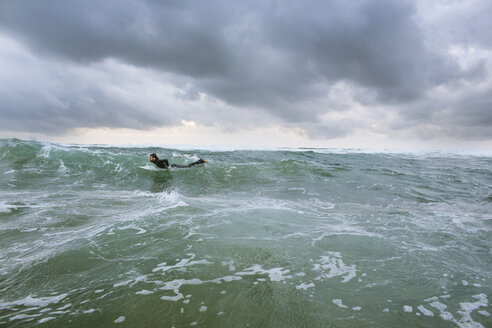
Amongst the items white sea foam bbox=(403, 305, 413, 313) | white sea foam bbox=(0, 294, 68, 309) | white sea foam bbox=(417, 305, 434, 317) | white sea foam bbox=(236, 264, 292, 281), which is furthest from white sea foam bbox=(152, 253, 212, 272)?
white sea foam bbox=(417, 305, 434, 317)

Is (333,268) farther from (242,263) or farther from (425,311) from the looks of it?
(242,263)

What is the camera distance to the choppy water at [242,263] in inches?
84.9

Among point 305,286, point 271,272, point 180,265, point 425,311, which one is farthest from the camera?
point 180,265

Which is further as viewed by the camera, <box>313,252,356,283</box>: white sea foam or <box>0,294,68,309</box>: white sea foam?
<box>313,252,356,283</box>: white sea foam

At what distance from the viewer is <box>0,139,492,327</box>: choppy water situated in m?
2.16

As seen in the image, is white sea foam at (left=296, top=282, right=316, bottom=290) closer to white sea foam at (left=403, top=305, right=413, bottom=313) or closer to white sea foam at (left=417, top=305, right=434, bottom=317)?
white sea foam at (left=403, top=305, right=413, bottom=313)

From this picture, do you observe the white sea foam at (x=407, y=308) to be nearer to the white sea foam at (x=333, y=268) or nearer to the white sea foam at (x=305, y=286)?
the white sea foam at (x=333, y=268)

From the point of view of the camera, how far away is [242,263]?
3.10m

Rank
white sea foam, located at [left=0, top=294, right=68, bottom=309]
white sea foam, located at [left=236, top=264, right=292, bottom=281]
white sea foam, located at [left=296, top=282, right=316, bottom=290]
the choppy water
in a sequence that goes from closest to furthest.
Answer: the choppy water < white sea foam, located at [left=0, top=294, right=68, bottom=309] < white sea foam, located at [left=296, top=282, right=316, bottom=290] < white sea foam, located at [left=236, top=264, right=292, bottom=281]

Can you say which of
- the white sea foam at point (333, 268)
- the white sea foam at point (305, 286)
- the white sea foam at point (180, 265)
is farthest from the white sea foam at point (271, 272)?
the white sea foam at point (180, 265)

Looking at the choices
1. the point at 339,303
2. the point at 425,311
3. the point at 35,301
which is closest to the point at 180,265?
the point at 35,301

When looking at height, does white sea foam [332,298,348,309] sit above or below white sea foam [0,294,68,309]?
above

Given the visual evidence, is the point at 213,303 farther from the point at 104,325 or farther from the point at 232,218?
Answer: the point at 232,218

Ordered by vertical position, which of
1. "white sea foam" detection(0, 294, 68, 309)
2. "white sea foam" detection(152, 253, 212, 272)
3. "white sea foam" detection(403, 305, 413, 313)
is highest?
"white sea foam" detection(403, 305, 413, 313)
